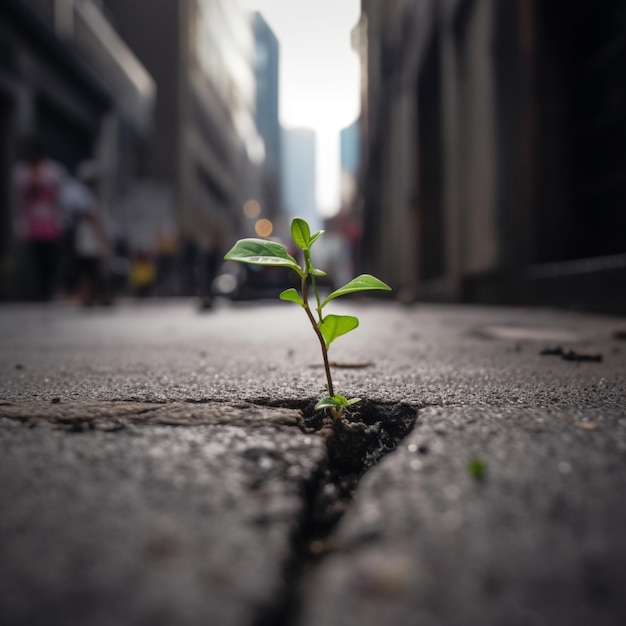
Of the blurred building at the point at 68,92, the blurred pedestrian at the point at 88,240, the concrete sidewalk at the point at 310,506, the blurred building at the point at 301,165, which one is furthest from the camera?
the blurred building at the point at 301,165

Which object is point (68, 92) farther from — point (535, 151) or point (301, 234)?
point (301, 234)

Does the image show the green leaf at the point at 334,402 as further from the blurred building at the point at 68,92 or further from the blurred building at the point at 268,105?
the blurred building at the point at 268,105

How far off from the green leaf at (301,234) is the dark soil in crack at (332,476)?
256 mm

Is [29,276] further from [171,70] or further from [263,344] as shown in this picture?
[171,70]

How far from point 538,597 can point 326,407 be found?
52cm

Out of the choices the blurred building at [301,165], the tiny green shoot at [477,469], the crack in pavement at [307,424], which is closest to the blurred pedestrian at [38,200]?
the crack in pavement at [307,424]

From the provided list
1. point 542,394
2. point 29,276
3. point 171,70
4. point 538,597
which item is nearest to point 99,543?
point 538,597

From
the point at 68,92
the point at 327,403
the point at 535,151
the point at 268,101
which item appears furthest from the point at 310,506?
the point at 268,101

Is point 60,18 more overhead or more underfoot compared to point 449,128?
more overhead

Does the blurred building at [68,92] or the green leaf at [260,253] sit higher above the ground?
the blurred building at [68,92]

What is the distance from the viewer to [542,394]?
1.03m

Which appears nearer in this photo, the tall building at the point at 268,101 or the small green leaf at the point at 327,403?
the small green leaf at the point at 327,403

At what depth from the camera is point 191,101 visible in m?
24.1

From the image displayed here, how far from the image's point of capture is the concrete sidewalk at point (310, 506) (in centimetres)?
40
